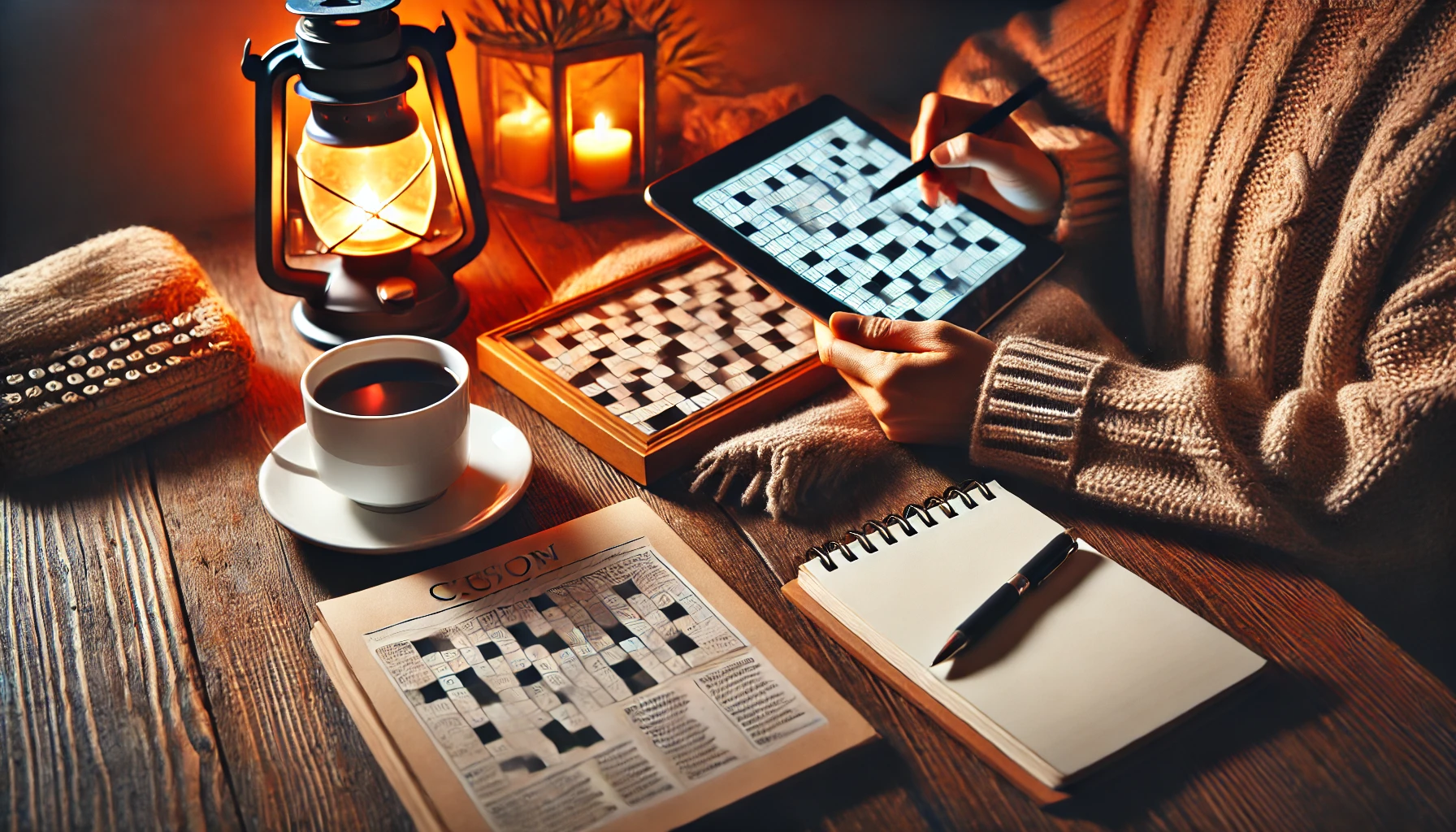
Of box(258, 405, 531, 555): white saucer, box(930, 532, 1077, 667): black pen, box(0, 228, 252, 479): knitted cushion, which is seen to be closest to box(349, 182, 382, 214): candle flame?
box(0, 228, 252, 479): knitted cushion

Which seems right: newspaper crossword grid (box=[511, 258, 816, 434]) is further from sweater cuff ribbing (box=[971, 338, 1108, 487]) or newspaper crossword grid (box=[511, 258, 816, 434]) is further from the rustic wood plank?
the rustic wood plank

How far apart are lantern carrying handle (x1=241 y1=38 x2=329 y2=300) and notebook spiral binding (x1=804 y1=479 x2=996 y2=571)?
57 cm

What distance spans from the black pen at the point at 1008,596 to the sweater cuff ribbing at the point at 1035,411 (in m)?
0.09

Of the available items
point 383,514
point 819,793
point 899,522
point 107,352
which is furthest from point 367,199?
point 819,793

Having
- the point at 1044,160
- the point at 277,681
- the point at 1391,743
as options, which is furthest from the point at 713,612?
the point at 1044,160

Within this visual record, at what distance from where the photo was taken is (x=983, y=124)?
1.07 metres

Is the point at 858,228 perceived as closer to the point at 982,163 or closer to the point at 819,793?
the point at 982,163

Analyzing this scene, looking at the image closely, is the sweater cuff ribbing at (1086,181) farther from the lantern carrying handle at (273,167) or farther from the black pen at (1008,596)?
the lantern carrying handle at (273,167)

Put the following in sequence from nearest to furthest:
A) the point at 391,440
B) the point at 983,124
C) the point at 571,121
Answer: the point at 391,440, the point at 983,124, the point at 571,121

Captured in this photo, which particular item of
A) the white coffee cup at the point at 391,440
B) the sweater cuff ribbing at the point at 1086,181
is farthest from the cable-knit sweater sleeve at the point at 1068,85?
the white coffee cup at the point at 391,440

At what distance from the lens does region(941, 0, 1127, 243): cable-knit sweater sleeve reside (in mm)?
1115

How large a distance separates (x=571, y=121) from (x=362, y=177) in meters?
0.30

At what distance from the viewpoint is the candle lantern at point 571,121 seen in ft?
3.88

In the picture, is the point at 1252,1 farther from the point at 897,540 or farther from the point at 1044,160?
the point at 897,540
